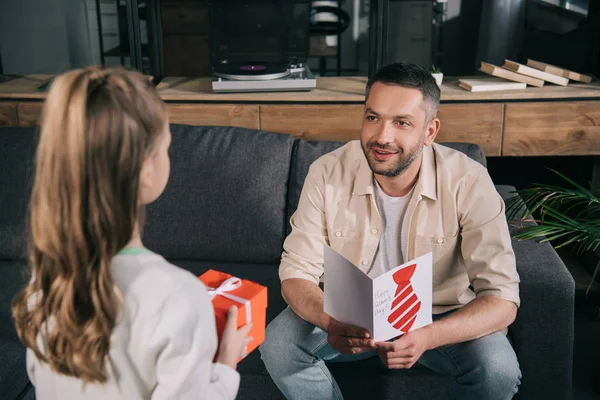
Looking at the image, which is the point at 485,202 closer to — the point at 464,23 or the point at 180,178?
the point at 180,178

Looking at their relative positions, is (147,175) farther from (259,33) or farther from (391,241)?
(259,33)

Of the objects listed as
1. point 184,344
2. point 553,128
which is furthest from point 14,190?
point 553,128

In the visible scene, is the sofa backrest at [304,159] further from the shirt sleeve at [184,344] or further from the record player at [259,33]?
the shirt sleeve at [184,344]

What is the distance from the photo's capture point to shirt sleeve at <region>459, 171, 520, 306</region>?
66.7 inches

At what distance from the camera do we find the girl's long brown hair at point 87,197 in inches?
36.0

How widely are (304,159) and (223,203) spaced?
11.3 inches

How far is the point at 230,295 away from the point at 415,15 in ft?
8.36

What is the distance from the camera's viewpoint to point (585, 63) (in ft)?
9.46

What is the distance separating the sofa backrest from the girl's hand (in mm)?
1044

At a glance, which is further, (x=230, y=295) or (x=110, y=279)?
(x=230, y=295)

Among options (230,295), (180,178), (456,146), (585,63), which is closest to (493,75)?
(585,63)

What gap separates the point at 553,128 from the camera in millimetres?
2609

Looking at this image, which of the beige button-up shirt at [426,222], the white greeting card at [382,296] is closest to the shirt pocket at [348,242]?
the beige button-up shirt at [426,222]

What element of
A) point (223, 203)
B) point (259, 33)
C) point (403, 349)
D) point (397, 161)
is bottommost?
point (403, 349)
